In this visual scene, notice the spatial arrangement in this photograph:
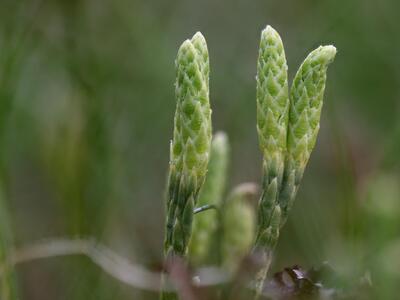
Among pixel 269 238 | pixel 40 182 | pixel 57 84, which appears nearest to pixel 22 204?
pixel 40 182

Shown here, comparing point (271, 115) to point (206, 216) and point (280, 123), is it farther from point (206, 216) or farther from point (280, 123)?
point (206, 216)

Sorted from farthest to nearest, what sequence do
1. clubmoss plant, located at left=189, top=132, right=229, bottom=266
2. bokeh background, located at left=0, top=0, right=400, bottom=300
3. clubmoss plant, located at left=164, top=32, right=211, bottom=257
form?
bokeh background, located at left=0, top=0, right=400, bottom=300 → clubmoss plant, located at left=189, top=132, right=229, bottom=266 → clubmoss plant, located at left=164, top=32, right=211, bottom=257

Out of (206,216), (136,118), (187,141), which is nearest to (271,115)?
(187,141)

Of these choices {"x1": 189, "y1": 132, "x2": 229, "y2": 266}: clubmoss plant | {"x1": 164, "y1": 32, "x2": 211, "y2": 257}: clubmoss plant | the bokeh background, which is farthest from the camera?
the bokeh background

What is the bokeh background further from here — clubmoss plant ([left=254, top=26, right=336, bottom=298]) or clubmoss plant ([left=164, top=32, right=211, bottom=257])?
clubmoss plant ([left=164, top=32, right=211, bottom=257])

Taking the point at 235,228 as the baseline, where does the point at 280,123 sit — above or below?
above

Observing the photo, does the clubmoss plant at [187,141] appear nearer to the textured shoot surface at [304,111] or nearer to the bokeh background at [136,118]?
the textured shoot surface at [304,111]

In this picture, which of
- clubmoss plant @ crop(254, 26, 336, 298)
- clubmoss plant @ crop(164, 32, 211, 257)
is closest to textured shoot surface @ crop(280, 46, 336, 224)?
clubmoss plant @ crop(254, 26, 336, 298)

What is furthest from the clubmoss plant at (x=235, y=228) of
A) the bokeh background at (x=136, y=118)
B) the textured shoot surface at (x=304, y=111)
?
the textured shoot surface at (x=304, y=111)
